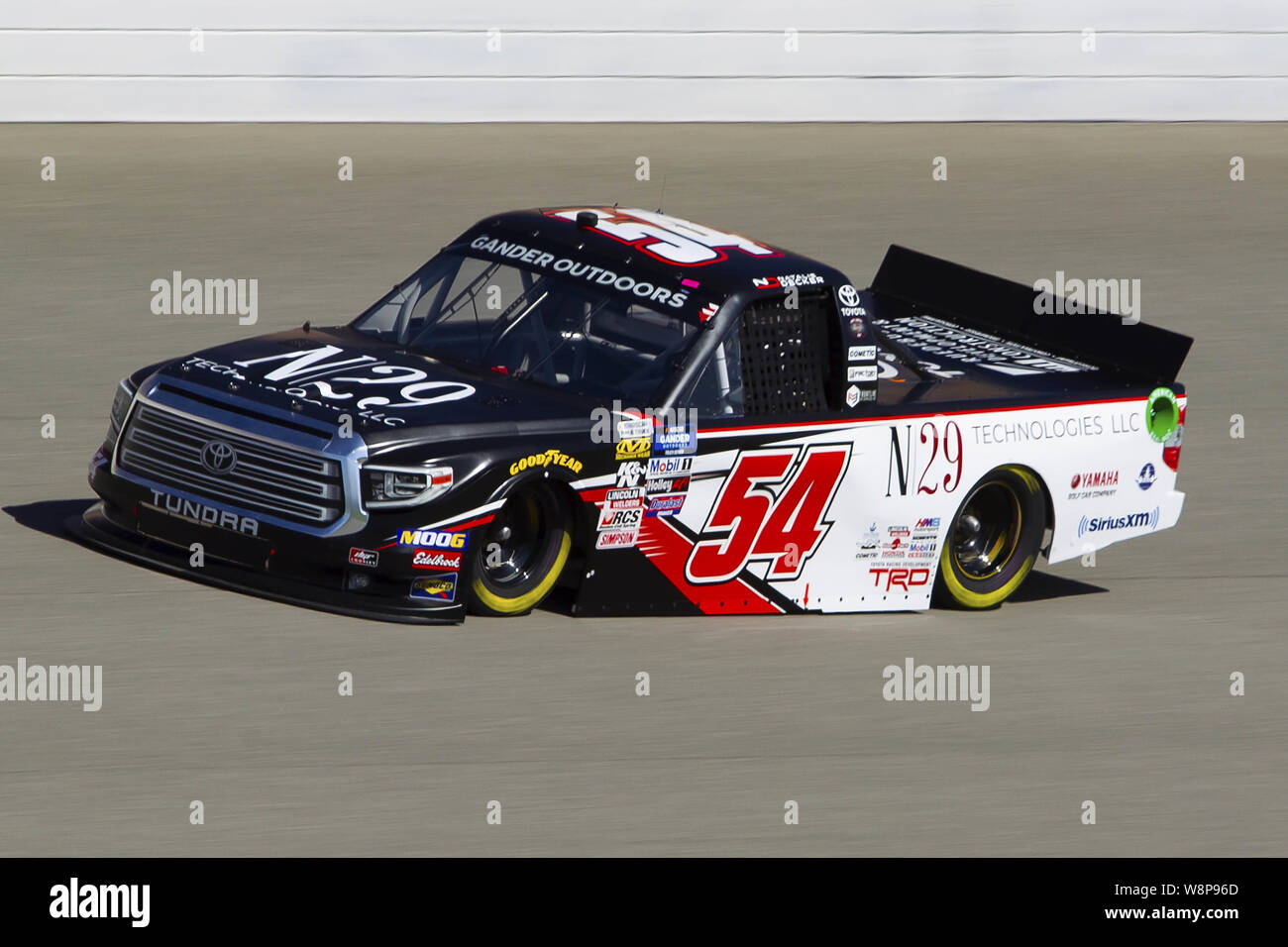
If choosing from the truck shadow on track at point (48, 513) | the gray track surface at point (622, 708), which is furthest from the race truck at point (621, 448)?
the truck shadow on track at point (48, 513)

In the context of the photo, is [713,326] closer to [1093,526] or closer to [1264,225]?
[1093,526]

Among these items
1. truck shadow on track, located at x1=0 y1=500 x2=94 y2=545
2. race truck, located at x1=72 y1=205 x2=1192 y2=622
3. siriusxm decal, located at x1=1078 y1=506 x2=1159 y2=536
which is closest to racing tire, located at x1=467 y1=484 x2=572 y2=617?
race truck, located at x1=72 y1=205 x2=1192 y2=622

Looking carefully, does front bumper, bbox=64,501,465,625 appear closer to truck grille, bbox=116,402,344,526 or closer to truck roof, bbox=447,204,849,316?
truck grille, bbox=116,402,344,526

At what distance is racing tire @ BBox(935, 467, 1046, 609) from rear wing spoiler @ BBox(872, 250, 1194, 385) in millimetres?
955

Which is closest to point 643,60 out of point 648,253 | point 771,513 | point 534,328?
point 648,253

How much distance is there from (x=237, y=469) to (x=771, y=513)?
230 cm

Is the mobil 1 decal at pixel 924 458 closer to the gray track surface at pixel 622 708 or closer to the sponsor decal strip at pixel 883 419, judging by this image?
the sponsor decal strip at pixel 883 419

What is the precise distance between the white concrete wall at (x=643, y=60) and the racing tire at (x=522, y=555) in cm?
1059

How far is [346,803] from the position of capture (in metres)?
6.60

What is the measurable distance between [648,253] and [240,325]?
6277 millimetres

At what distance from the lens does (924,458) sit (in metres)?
9.37

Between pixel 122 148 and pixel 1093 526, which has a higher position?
pixel 122 148
